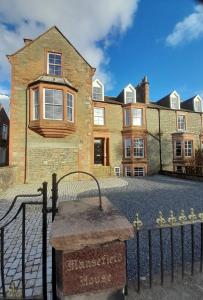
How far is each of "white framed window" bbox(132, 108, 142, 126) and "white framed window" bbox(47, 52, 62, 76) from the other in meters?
8.71

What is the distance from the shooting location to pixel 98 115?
67.8ft

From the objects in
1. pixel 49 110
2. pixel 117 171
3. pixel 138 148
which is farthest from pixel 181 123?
pixel 49 110

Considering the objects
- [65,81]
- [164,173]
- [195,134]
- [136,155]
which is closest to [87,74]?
[65,81]

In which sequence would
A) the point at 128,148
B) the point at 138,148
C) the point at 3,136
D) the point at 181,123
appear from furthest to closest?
the point at 3,136 < the point at 181,123 < the point at 138,148 < the point at 128,148

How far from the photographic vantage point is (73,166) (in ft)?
52.8

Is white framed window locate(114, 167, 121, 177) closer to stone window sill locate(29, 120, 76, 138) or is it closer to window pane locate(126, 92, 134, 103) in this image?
window pane locate(126, 92, 134, 103)

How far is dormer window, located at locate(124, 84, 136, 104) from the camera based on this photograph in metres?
22.5

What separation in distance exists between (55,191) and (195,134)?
25.0 m

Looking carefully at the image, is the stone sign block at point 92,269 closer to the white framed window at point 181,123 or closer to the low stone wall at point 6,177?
the low stone wall at point 6,177

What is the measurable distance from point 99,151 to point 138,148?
4077 mm

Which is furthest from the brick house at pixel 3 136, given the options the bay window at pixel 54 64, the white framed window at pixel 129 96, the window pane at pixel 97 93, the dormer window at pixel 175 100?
the dormer window at pixel 175 100

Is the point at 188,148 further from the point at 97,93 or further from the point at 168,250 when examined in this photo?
the point at 168,250

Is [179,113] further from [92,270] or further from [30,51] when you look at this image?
[92,270]

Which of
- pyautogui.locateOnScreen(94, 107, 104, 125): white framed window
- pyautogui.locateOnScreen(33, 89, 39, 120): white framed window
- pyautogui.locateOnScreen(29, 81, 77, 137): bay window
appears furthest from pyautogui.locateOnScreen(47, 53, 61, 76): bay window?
pyautogui.locateOnScreen(94, 107, 104, 125): white framed window
